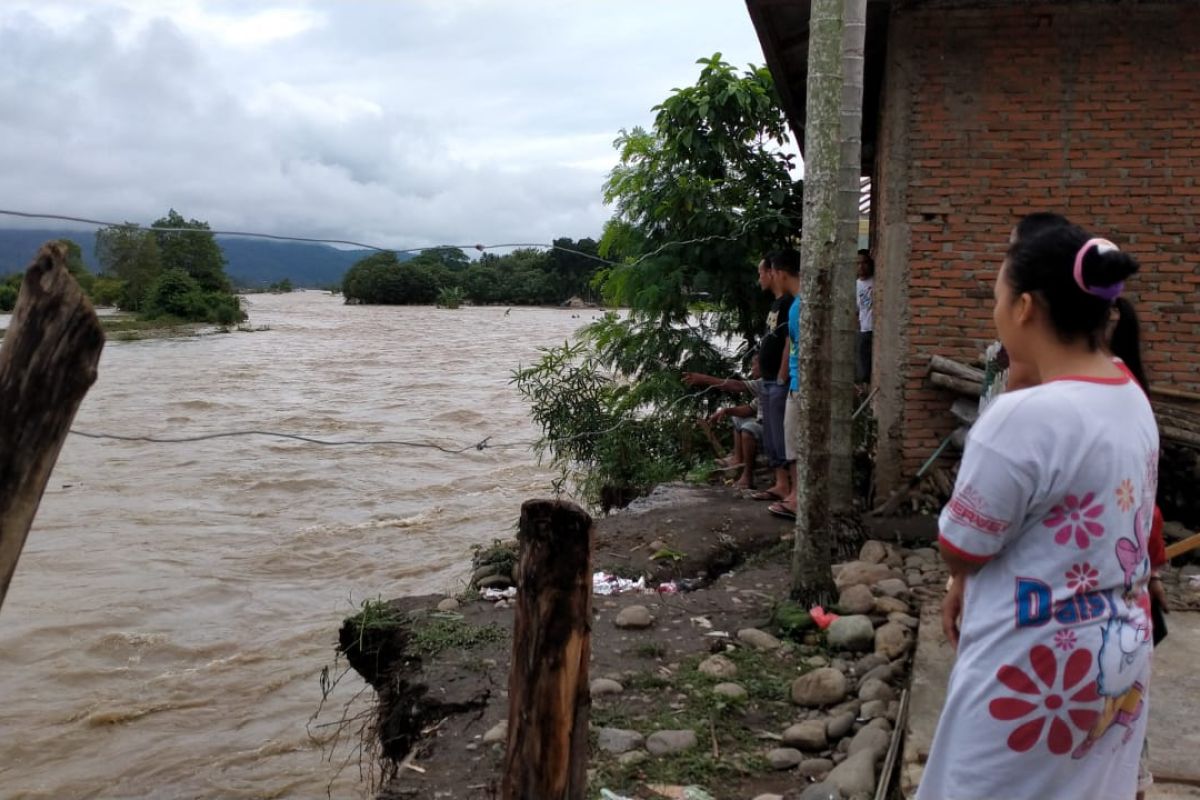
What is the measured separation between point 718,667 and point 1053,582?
111 inches

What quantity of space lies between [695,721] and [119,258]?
51.8m

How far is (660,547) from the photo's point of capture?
6457mm

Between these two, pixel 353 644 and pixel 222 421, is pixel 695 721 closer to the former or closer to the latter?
pixel 353 644

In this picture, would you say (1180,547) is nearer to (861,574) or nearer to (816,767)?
(816,767)

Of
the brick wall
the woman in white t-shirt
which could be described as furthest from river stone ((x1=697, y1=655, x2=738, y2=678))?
the brick wall

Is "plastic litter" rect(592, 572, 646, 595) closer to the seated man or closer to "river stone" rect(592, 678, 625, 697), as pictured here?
"river stone" rect(592, 678, 625, 697)

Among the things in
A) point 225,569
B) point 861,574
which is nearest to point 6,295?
point 225,569

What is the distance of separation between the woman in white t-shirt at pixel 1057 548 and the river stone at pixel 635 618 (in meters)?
3.29

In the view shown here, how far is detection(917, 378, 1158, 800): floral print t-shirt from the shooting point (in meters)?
1.70

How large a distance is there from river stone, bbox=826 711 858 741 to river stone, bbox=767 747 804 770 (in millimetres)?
168

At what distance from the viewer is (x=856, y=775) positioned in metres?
3.38

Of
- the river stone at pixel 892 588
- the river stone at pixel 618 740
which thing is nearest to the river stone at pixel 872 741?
the river stone at pixel 618 740

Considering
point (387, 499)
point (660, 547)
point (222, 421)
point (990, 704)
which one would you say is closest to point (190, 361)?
point (222, 421)

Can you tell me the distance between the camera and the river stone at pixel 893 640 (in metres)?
4.44
